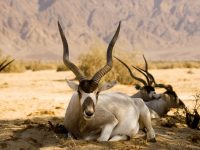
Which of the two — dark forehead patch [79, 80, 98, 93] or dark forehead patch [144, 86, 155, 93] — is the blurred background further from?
dark forehead patch [79, 80, 98, 93]

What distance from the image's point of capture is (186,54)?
113m

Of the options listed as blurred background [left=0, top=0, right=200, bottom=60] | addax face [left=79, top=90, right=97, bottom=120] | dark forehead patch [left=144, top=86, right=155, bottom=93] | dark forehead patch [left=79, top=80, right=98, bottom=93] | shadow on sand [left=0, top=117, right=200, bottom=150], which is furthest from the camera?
→ blurred background [left=0, top=0, right=200, bottom=60]

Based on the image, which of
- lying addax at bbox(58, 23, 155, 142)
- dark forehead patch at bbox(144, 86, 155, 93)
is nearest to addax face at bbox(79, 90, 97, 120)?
lying addax at bbox(58, 23, 155, 142)

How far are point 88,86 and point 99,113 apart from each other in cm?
74

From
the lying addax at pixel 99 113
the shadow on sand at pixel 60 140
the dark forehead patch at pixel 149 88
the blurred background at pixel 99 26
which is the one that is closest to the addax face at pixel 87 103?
the lying addax at pixel 99 113

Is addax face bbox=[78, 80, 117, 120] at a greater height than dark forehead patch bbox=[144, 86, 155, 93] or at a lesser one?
greater

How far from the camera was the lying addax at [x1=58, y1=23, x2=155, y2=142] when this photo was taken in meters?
7.05

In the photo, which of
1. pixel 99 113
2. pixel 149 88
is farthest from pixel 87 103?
pixel 149 88

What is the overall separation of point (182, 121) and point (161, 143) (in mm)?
2920

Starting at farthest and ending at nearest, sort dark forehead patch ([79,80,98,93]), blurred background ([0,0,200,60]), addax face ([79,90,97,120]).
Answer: blurred background ([0,0,200,60]) → dark forehead patch ([79,80,98,93]) → addax face ([79,90,97,120])

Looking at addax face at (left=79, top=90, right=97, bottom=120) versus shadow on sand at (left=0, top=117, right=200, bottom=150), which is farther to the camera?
shadow on sand at (left=0, top=117, right=200, bottom=150)

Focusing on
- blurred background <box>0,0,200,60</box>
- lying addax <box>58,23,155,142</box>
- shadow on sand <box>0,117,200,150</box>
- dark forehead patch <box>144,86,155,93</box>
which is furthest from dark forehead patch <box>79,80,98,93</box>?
blurred background <box>0,0,200,60</box>

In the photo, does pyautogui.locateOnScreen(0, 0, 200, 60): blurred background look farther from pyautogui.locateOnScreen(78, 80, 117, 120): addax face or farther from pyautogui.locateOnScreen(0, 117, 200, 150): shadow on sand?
pyautogui.locateOnScreen(78, 80, 117, 120): addax face

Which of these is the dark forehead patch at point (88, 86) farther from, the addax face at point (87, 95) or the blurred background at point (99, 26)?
the blurred background at point (99, 26)
